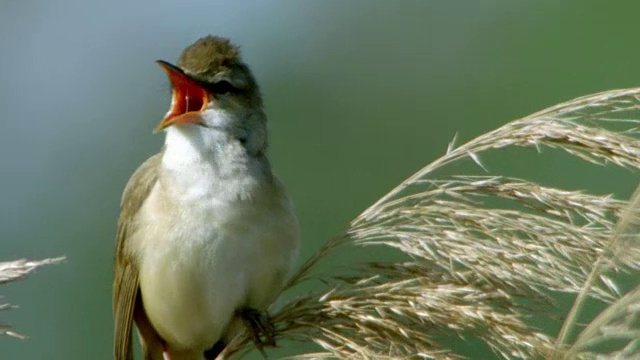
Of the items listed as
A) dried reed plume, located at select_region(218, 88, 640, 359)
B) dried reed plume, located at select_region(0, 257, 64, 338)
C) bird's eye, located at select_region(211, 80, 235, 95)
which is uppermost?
bird's eye, located at select_region(211, 80, 235, 95)

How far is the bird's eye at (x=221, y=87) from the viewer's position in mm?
3318

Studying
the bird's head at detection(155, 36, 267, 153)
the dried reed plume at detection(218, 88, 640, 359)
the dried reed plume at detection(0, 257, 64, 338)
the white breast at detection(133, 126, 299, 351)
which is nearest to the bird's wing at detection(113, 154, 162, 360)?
the white breast at detection(133, 126, 299, 351)

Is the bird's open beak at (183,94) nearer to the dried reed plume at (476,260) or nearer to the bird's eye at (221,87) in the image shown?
the bird's eye at (221,87)

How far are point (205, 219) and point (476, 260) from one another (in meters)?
1.22

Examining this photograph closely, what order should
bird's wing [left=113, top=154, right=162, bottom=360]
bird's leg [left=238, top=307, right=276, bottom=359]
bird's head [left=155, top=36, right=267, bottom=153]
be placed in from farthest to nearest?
bird's wing [left=113, top=154, right=162, bottom=360]
bird's head [left=155, top=36, right=267, bottom=153]
bird's leg [left=238, top=307, right=276, bottom=359]

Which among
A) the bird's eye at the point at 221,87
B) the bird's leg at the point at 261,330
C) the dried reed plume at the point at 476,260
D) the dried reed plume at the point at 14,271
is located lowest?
the bird's leg at the point at 261,330

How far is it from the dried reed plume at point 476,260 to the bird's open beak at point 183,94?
1.23 m

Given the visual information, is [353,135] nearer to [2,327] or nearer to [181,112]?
→ [181,112]

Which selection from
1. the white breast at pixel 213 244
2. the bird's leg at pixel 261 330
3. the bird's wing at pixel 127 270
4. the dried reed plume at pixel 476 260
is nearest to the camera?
the dried reed plume at pixel 476 260

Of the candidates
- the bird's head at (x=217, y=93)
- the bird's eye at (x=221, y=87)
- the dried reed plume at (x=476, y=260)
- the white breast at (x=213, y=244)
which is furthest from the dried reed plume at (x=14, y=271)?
the bird's eye at (x=221, y=87)

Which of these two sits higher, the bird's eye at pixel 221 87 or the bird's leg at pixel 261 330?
the bird's eye at pixel 221 87

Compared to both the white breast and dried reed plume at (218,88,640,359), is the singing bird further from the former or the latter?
dried reed plume at (218,88,640,359)

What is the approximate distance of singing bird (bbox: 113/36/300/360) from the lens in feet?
9.89

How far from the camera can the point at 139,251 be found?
323 centimetres
